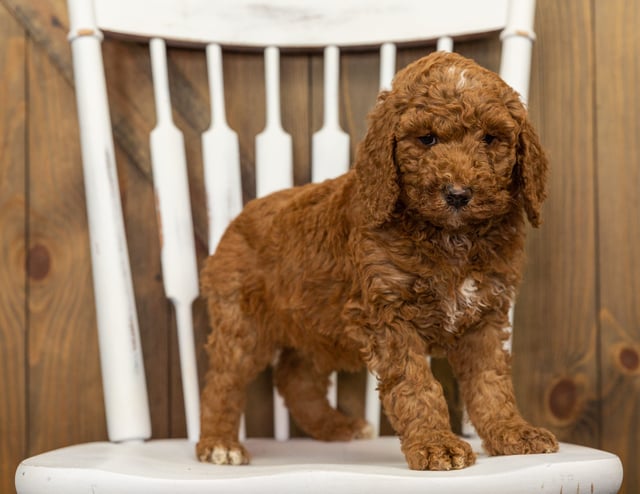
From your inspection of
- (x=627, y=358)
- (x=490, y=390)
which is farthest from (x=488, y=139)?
(x=627, y=358)

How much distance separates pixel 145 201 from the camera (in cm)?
152

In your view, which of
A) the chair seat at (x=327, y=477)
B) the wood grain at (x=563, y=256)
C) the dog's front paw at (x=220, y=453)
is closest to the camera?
the chair seat at (x=327, y=477)

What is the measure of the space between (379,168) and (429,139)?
2.8 inches

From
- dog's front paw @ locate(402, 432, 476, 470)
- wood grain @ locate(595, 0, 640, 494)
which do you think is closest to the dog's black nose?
dog's front paw @ locate(402, 432, 476, 470)

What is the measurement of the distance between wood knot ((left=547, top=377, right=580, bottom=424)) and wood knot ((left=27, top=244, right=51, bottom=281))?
96cm

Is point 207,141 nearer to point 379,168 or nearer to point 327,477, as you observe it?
point 379,168

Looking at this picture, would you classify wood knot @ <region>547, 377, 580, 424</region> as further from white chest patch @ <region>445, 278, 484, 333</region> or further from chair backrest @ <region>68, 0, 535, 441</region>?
white chest patch @ <region>445, 278, 484, 333</region>

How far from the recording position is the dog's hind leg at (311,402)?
1329mm

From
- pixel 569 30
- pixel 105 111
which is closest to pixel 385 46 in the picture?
pixel 569 30

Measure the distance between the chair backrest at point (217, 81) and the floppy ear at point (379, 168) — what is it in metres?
0.37

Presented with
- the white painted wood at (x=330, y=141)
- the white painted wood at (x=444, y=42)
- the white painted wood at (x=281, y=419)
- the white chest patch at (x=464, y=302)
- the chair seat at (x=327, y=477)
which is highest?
the white painted wood at (x=444, y=42)

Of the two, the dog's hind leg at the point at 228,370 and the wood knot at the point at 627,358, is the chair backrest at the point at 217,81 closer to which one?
the dog's hind leg at the point at 228,370

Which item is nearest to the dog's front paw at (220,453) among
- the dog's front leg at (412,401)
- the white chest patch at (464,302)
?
the dog's front leg at (412,401)

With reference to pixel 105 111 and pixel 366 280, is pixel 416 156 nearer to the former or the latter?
pixel 366 280
